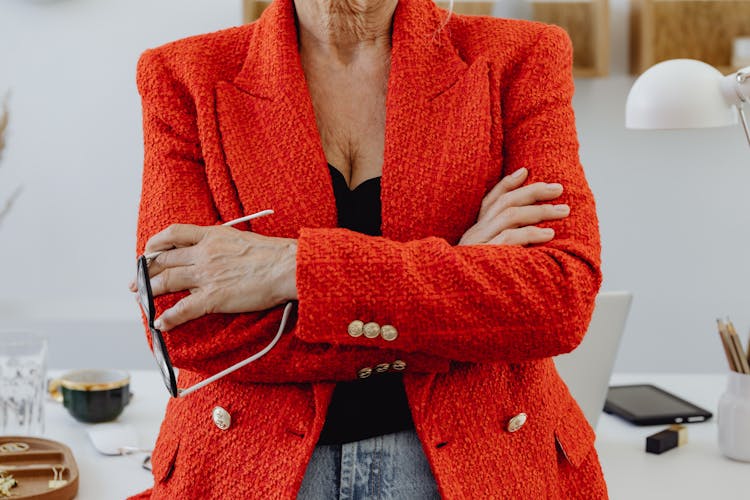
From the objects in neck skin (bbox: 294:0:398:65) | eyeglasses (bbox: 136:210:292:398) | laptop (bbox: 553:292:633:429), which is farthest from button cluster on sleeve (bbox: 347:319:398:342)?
laptop (bbox: 553:292:633:429)

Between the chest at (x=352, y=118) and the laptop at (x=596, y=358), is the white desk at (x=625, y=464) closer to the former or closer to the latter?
the laptop at (x=596, y=358)

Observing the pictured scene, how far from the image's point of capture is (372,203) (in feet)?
4.29

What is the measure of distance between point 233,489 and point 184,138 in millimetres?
495

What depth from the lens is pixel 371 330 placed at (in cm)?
111

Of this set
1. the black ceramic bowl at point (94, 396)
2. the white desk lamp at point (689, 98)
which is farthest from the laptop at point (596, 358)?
the black ceramic bowl at point (94, 396)

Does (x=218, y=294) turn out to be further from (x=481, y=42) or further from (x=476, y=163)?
(x=481, y=42)

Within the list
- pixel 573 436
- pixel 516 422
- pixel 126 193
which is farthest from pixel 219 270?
pixel 126 193

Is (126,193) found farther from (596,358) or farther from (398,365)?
(398,365)

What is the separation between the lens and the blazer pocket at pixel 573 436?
127 cm

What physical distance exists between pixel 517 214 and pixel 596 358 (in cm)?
57

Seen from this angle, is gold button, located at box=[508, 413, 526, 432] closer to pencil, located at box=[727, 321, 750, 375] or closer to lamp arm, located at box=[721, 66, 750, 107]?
pencil, located at box=[727, 321, 750, 375]

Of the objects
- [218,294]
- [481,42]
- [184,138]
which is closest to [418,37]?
[481,42]

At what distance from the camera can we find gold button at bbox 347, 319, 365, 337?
3.62 ft

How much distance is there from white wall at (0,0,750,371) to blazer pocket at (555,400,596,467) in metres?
2.03
